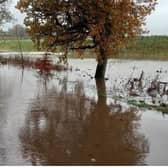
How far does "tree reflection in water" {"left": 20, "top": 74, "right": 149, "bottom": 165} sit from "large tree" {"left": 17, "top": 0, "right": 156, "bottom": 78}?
8.68 m

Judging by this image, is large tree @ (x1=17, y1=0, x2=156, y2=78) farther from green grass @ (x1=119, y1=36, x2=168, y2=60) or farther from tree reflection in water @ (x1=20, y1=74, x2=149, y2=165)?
green grass @ (x1=119, y1=36, x2=168, y2=60)

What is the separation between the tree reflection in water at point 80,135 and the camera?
8.35 metres

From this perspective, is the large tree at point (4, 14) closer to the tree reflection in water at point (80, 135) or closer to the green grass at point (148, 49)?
the green grass at point (148, 49)

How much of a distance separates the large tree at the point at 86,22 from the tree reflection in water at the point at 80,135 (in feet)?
28.5

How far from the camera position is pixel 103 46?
80.1 ft

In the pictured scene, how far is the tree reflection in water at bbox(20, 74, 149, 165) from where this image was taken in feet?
27.4

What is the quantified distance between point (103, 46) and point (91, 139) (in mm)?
14880

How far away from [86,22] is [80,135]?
15.4 m

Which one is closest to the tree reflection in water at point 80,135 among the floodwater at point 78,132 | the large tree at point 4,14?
the floodwater at point 78,132

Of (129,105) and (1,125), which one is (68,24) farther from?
(1,125)

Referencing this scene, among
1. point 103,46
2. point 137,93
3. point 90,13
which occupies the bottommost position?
point 137,93

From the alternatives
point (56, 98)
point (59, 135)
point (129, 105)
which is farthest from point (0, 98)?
point (59, 135)

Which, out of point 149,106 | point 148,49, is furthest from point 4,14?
point 149,106

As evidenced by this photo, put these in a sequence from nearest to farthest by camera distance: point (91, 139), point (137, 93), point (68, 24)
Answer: point (91, 139) → point (137, 93) → point (68, 24)
